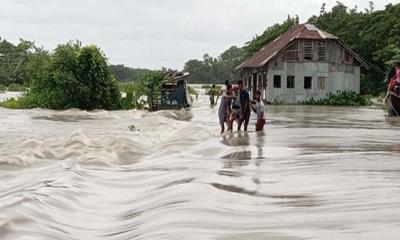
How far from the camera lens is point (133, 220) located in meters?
8.17

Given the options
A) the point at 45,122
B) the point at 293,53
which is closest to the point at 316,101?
the point at 293,53

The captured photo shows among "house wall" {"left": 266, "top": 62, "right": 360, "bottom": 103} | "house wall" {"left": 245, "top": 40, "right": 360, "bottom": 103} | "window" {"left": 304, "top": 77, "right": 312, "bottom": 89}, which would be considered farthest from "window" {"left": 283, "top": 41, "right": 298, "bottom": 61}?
"window" {"left": 304, "top": 77, "right": 312, "bottom": 89}

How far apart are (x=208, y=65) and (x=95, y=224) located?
121392 millimetres

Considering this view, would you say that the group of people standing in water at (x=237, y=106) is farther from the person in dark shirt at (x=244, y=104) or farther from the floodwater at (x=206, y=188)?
the floodwater at (x=206, y=188)

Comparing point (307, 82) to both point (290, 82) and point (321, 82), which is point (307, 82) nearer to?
point (321, 82)

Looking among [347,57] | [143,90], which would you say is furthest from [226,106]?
[347,57]

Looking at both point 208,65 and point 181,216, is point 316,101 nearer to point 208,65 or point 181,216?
point 181,216

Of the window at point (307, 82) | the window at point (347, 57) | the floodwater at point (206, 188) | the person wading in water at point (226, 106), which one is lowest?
the floodwater at point (206, 188)

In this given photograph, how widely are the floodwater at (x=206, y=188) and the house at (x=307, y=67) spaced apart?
25.3 m

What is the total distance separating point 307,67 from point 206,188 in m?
34.9

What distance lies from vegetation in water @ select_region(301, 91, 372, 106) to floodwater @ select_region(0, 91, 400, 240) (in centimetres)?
2572

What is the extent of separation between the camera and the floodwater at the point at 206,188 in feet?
24.4

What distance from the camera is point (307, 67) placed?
43469 mm

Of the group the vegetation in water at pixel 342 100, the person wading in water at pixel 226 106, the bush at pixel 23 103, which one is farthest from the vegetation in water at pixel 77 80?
the person wading in water at pixel 226 106
